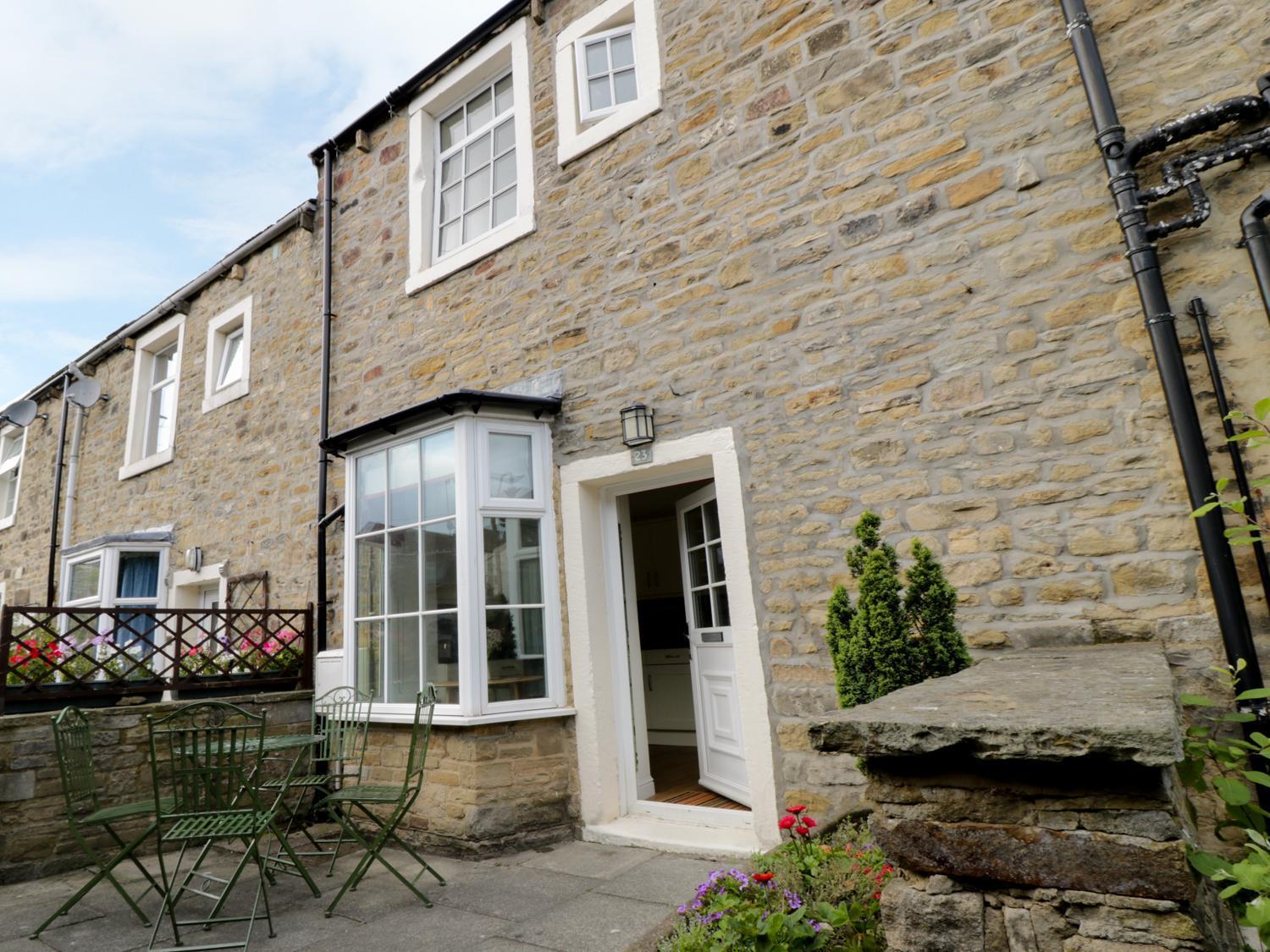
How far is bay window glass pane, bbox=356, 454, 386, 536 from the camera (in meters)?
5.34

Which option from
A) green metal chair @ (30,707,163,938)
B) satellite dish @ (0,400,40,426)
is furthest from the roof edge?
green metal chair @ (30,707,163,938)

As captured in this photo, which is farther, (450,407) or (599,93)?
(599,93)

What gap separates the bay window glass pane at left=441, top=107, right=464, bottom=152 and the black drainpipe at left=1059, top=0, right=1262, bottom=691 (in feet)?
15.5

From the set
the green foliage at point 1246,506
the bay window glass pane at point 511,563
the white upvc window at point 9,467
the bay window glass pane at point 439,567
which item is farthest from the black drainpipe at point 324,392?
the white upvc window at point 9,467

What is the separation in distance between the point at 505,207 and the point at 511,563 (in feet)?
9.61

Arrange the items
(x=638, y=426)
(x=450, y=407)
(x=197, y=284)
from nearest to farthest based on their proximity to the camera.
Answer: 1. (x=638, y=426)
2. (x=450, y=407)
3. (x=197, y=284)

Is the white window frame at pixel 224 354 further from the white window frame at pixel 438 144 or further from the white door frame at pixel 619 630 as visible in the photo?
the white door frame at pixel 619 630

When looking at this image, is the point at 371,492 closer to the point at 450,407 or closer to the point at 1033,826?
the point at 450,407

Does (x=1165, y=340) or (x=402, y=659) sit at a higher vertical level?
(x=1165, y=340)

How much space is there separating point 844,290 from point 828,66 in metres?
1.36

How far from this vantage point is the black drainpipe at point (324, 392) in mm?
6227

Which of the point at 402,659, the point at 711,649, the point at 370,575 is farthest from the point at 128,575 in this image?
the point at 711,649

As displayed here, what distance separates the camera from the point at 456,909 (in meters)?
3.40

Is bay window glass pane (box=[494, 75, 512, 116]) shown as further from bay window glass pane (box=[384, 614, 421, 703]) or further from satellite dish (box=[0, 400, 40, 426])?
satellite dish (box=[0, 400, 40, 426])
